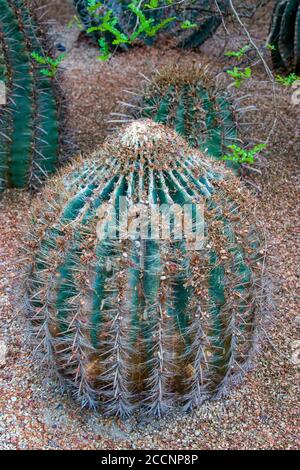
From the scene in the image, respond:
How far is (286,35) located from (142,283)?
3194mm

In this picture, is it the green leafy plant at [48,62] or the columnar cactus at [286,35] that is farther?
the columnar cactus at [286,35]

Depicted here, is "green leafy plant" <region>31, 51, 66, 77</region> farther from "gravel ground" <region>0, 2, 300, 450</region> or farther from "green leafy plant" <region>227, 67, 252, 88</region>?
"green leafy plant" <region>227, 67, 252, 88</region>

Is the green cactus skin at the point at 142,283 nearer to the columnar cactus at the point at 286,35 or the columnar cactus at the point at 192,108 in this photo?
the columnar cactus at the point at 192,108

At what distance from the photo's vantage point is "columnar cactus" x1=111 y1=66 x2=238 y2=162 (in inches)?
125

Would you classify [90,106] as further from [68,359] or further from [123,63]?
[68,359]

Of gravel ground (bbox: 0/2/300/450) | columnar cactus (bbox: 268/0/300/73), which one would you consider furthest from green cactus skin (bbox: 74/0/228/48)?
gravel ground (bbox: 0/2/300/450)

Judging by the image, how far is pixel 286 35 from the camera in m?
4.55

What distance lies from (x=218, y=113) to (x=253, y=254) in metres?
1.27

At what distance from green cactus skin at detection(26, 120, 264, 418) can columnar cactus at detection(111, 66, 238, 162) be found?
1.02m

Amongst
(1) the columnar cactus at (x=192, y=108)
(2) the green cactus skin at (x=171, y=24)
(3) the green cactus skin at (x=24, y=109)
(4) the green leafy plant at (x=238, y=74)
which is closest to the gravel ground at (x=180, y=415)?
(3) the green cactus skin at (x=24, y=109)

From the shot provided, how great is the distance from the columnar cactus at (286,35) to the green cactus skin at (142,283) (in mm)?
2639

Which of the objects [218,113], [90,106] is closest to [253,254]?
[218,113]

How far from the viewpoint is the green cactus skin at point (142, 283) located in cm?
199

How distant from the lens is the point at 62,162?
3.61 m
